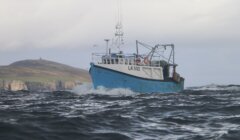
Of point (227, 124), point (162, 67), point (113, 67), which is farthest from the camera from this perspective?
point (162, 67)

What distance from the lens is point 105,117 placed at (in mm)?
27125

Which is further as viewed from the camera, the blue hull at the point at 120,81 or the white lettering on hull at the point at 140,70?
the white lettering on hull at the point at 140,70

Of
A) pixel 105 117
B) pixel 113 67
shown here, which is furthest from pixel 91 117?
pixel 113 67

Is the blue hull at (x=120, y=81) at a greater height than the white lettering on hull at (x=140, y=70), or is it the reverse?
the white lettering on hull at (x=140, y=70)

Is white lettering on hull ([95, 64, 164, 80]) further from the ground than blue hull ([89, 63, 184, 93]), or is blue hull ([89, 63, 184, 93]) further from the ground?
white lettering on hull ([95, 64, 164, 80])

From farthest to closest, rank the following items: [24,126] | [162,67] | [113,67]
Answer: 1. [162,67]
2. [113,67]
3. [24,126]

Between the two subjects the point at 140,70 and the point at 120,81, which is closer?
the point at 120,81

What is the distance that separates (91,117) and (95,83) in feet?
127

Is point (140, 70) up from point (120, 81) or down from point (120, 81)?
up

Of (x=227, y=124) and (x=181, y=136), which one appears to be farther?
(x=227, y=124)

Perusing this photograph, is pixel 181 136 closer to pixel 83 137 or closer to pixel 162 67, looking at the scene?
pixel 83 137

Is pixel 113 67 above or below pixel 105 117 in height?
above

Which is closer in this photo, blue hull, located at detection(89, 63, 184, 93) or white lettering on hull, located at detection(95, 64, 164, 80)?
blue hull, located at detection(89, 63, 184, 93)

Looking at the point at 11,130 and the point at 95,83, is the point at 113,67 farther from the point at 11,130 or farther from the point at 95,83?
the point at 11,130
